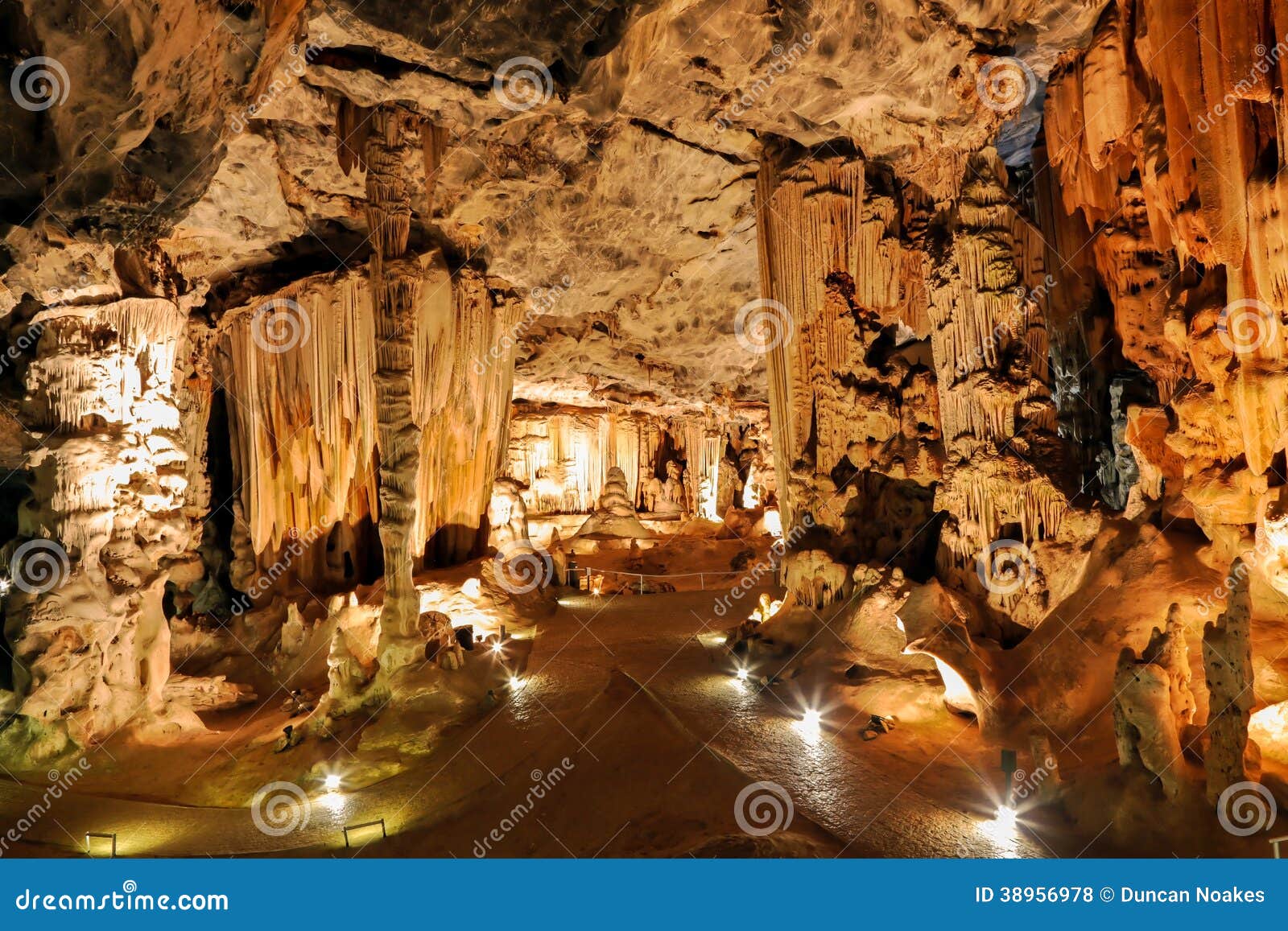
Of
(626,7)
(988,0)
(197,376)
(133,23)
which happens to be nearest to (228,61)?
(133,23)

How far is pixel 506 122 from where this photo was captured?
8391mm

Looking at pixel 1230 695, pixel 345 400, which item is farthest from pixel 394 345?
pixel 1230 695

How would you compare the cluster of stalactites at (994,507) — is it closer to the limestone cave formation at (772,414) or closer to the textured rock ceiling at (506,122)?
the limestone cave formation at (772,414)

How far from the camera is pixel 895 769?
586cm

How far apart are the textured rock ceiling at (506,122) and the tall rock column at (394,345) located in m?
0.51

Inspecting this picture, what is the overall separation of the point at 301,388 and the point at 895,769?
10132 millimetres

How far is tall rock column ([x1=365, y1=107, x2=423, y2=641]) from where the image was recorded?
27.9 ft

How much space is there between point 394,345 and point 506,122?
2826 mm

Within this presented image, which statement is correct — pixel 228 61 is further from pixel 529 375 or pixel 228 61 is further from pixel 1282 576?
pixel 529 375

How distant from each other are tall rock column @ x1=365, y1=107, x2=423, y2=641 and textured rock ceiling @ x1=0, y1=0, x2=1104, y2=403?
1.69 feet

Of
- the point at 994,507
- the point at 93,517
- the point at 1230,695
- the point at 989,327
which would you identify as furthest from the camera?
the point at 989,327

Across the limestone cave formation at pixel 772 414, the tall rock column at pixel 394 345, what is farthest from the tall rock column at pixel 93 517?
the tall rock column at pixel 394 345

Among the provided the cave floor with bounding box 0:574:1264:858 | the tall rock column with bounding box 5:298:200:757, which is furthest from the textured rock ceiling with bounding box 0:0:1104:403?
the cave floor with bounding box 0:574:1264:858

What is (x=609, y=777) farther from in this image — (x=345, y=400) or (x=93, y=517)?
Answer: (x=345, y=400)
